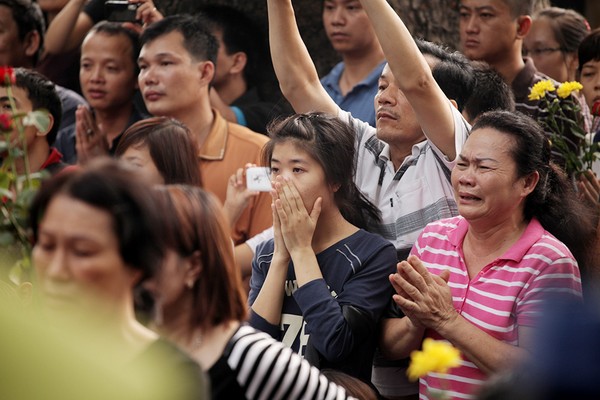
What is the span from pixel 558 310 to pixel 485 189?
6.90ft

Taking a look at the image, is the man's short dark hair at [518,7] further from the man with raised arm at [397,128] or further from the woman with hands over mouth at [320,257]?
the woman with hands over mouth at [320,257]

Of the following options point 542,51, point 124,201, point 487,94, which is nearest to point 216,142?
point 487,94

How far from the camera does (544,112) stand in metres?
4.50

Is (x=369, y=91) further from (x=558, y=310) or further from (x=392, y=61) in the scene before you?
(x=558, y=310)

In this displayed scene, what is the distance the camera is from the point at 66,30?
576 centimetres

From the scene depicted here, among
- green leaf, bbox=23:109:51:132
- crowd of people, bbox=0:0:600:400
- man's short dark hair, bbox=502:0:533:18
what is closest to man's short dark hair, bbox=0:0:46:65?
crowd of people, bbox=0:0:600:400

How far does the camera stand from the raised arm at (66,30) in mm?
5750

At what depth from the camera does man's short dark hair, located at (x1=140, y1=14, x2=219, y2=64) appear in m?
5.00

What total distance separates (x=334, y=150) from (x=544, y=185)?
70cm

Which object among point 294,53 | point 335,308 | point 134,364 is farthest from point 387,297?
point 134,364

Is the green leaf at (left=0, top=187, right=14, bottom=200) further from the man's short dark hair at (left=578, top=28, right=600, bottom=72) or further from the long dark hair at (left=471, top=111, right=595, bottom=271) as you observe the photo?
the man's short dark hair at (left=578, top=28, right=600, bottom=72)

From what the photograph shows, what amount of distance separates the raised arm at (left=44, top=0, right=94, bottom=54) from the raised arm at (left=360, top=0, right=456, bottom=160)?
2.70m

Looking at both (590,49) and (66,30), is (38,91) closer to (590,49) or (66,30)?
(66,30)

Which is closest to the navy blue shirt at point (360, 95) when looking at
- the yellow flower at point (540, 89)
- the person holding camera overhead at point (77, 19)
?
the yellow flower at point (540, 89)
